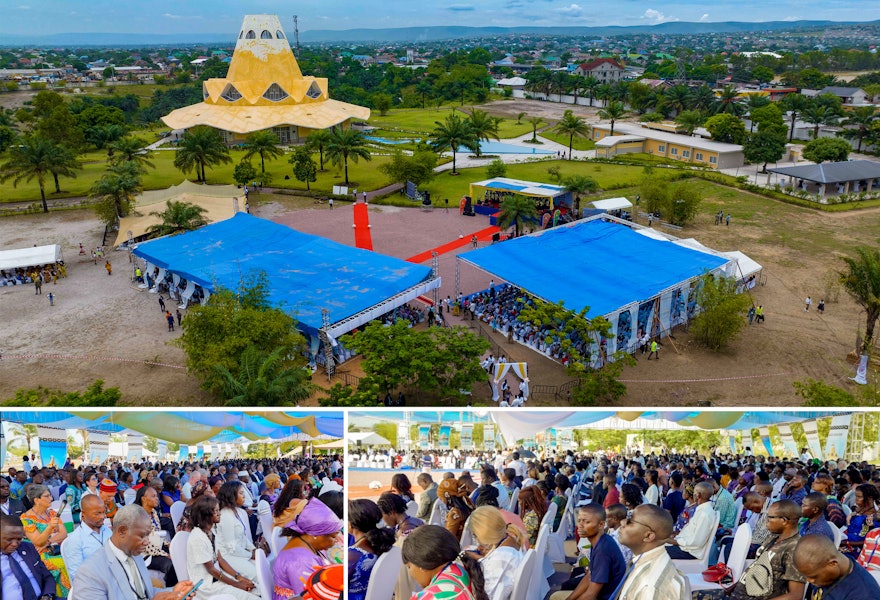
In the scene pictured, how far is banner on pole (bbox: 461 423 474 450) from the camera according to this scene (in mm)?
5258

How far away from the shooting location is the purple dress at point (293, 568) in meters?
4.54

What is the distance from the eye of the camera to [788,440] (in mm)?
5672

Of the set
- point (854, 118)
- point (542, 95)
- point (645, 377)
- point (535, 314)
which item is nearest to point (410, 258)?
point (535, 314)

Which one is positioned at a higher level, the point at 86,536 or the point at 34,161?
the point at 86,536

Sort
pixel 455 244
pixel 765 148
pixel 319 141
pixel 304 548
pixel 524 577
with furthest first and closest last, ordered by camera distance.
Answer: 1. pixel 765 148
2. pixel 319 141
3. pixel 455 244
4. pixel 304 548
5. pixel 524 577

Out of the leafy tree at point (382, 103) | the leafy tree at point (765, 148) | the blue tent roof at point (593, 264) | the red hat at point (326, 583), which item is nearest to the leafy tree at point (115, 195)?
the blue tent roof at point (593, 264)

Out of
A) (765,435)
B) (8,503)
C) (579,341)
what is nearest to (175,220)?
(579,341)

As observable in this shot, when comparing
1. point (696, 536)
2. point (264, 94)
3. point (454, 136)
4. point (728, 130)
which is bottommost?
point (696, 536)

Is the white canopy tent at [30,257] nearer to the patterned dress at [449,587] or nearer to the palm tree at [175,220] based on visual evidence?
the palm tree at [175,220]

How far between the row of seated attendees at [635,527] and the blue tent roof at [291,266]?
1055 centimetres

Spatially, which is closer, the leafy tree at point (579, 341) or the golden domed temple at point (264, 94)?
the leafy tree at point (579, 341)

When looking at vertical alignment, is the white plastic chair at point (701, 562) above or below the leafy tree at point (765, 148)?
below

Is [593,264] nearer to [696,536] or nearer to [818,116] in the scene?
[696,536]

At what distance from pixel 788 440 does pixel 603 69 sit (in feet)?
349
